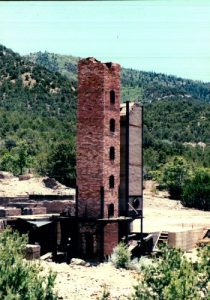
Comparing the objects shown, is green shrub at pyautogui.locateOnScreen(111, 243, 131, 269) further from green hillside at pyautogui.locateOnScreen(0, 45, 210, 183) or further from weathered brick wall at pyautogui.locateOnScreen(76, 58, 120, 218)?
green hillside at pyautogui.locateOnScreen(0, 45, 210, 183)

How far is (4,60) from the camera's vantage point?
463 ft

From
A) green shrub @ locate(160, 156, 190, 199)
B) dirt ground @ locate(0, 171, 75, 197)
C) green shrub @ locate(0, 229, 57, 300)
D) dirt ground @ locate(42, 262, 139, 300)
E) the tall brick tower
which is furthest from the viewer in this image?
green shrub @ locate(160, 156, 190, 199)

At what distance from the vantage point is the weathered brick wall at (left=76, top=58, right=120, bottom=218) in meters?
34.3

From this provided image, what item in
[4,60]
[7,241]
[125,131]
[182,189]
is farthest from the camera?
[4,60]

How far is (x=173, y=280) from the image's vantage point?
18922 millimetres

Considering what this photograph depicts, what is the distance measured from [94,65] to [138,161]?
631 centimetres

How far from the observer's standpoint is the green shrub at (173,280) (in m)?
18.4

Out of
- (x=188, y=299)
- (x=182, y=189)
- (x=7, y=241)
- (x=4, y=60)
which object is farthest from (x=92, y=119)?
(x=4, y=60)

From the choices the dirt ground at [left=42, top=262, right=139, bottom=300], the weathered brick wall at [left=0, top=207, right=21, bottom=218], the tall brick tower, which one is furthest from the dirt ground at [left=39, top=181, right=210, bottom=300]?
the weathered brick wall at [left=0, top=207, right=21, bottom=218]

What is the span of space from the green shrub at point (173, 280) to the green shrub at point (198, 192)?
45.8 metres

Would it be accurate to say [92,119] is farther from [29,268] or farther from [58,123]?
[58,123]

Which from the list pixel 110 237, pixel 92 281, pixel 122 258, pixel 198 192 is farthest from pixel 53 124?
pixel 92 281

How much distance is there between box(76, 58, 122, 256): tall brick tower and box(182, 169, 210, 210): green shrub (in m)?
34.3

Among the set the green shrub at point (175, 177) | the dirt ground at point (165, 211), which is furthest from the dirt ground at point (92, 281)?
the green shrub at point (175, 177)
